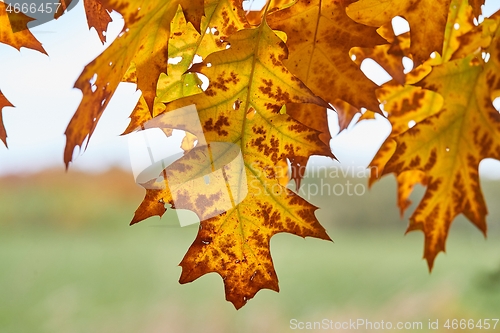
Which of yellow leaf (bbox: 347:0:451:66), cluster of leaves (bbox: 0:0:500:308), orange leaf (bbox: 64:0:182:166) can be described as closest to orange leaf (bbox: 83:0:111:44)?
cluster of leaves (bbox: 0:0:500:308)

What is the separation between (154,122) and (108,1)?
113 millimetres

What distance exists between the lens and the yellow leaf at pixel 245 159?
46 centimetres

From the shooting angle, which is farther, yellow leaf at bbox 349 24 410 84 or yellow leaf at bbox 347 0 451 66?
yellow leaf at bbox 349 24 410 84

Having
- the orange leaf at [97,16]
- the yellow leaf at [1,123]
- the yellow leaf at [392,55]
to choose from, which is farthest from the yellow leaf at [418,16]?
the yellow leaf at [1,123]

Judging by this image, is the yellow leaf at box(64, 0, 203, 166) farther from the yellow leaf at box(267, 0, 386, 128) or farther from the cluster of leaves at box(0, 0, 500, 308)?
the yellow leaf at box(267, 0, 386, 128)

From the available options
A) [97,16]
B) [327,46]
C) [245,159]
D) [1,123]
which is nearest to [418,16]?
[327,46]

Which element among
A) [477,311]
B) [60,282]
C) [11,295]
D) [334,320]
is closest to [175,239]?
A: [60,282]

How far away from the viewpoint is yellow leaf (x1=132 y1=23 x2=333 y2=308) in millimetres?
459

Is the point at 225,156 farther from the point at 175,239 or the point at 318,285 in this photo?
the point at 175,239

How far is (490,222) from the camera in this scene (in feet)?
12.4

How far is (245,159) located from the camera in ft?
1.55

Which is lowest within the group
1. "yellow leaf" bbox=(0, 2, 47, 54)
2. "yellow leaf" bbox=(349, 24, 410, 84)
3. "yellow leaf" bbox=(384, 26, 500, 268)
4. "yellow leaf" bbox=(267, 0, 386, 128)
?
"yellow leaf" bbox=(384, 26, 500, 268)

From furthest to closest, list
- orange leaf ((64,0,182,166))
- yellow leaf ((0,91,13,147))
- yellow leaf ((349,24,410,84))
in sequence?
yellow leaf ((349,24,410,84)) < yellow leaf ((0,91,13,147)) < orange leaf ((64,0,182,166))

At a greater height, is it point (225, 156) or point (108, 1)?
point (108, 1)
